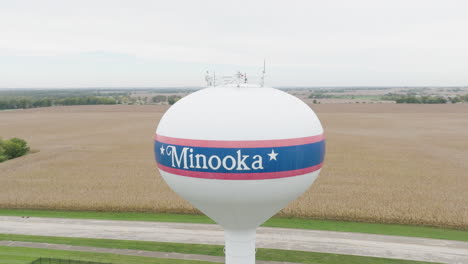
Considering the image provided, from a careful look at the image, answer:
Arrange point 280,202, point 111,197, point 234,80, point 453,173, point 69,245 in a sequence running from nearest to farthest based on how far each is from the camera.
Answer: point 280,202 < point 234,80 < point 69,245 < point 111,197 < point 453,173

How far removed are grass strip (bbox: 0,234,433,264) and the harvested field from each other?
4791 mm

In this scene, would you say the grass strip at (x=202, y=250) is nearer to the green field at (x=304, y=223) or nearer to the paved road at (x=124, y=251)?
the paved road at (x=124, y=251)

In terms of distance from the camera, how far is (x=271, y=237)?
77.0ft

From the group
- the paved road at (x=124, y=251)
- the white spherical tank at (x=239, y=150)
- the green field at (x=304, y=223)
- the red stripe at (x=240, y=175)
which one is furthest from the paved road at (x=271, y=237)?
the red stripe at (x=240, y=175)

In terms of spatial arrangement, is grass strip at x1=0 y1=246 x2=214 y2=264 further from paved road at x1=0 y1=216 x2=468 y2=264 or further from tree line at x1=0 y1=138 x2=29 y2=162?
tree line at x1=0 y1=138 x2=29 y2=162

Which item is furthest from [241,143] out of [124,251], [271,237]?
[124,251]

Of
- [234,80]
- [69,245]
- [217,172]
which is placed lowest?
[69,245]

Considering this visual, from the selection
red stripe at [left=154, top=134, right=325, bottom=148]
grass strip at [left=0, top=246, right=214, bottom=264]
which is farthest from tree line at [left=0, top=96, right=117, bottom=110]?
red stripe at [left=154, top=134, right=325, bottom=148]

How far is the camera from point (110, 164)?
42406 mm

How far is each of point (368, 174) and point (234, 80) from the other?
27.6 meters

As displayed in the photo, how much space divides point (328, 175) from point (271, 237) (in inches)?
590

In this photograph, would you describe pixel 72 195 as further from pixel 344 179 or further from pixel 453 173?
pixel 453 173

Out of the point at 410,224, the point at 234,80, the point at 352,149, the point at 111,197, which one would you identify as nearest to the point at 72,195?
the point at 111,197

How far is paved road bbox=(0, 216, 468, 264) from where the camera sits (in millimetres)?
21281
